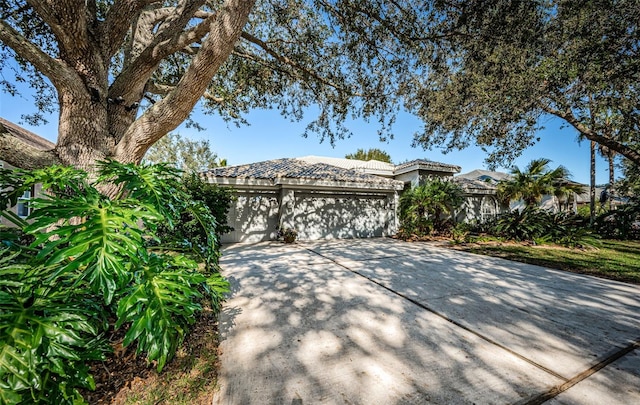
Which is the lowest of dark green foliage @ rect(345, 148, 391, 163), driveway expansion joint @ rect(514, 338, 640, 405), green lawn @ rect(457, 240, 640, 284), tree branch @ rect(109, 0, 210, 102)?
driveway expansion joint @ rect(514, 338, 640, 405)

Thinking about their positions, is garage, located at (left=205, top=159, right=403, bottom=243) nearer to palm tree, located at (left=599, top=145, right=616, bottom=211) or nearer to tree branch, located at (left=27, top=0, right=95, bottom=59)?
tree branch, located at (left=27, top=0, right=95, bottom=59)

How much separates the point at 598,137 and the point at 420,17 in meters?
5.82

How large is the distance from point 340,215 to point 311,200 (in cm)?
155

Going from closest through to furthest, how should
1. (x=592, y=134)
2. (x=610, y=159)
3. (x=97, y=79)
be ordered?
(x=97, y=79), (x=592, y=134), (x=610, y=159)

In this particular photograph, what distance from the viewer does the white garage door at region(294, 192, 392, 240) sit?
36.6ft

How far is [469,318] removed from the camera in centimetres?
308

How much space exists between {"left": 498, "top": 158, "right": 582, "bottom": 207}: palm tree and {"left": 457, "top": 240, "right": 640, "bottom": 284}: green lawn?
385 centimetres

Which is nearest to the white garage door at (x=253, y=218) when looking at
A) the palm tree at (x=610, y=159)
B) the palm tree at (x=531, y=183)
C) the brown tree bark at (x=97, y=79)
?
the brown tree bark at (x=97, y=79)

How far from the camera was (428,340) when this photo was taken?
260 cm

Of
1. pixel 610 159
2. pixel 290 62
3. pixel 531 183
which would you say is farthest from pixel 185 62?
pixel 610 159

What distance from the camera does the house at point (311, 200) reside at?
10320mm

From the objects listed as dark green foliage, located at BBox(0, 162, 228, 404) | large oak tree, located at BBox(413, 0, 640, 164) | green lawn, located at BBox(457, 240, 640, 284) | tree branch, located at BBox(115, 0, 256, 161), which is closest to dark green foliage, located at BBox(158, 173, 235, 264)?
tree branch, located at BBox(115, 0, 256, 161)

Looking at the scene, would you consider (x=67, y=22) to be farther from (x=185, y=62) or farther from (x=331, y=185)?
(x=331, y=185)

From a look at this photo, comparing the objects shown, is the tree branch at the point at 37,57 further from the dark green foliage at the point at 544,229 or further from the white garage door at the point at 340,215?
the dark green foliage at the point at 544,229
